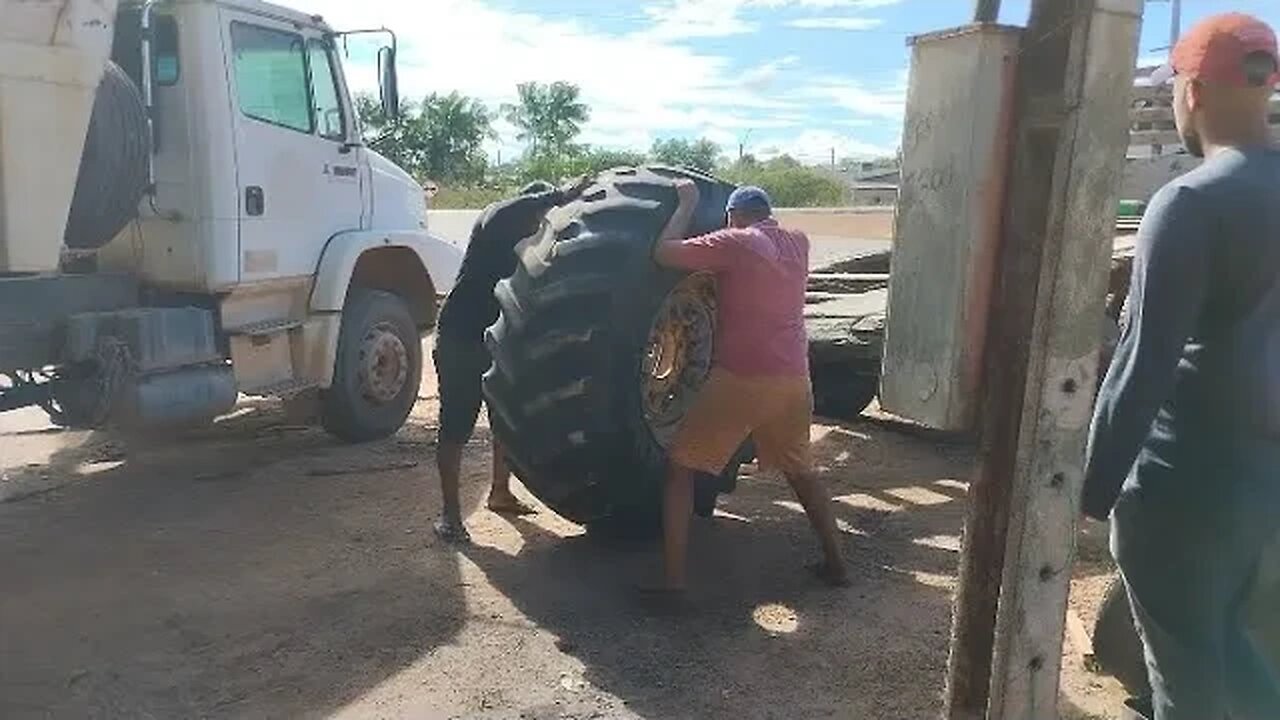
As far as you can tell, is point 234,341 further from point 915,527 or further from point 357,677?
point 915,527

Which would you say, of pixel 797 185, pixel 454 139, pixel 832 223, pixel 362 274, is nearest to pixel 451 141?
pixel 454 139

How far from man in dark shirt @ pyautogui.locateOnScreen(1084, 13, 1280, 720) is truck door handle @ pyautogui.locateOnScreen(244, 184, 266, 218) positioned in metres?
5.55

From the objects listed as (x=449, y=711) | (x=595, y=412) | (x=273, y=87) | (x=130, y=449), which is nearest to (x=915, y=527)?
(x=595, y=412)

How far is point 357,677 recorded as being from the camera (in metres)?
4.41

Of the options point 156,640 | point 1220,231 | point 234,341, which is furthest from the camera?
point 234,341

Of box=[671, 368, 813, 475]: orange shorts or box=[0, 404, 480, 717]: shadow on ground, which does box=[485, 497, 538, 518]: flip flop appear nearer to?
box=[0, 404, 480, 717]: shadow on ground

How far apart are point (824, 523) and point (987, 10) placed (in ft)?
9.76

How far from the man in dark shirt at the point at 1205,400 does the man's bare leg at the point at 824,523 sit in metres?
2.58

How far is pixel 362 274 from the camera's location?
8.41m

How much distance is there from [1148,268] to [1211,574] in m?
0.67

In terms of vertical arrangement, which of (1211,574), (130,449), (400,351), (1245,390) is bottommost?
(130,449)

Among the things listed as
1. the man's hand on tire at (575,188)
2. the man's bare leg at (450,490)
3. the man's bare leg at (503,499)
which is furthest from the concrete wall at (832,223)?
the man's hand on tire at (575,188)

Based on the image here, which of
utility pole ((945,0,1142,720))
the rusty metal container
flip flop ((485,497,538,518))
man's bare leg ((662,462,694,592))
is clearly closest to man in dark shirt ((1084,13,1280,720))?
utility pole ((945,0,1142,720))

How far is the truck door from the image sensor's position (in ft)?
23.1
